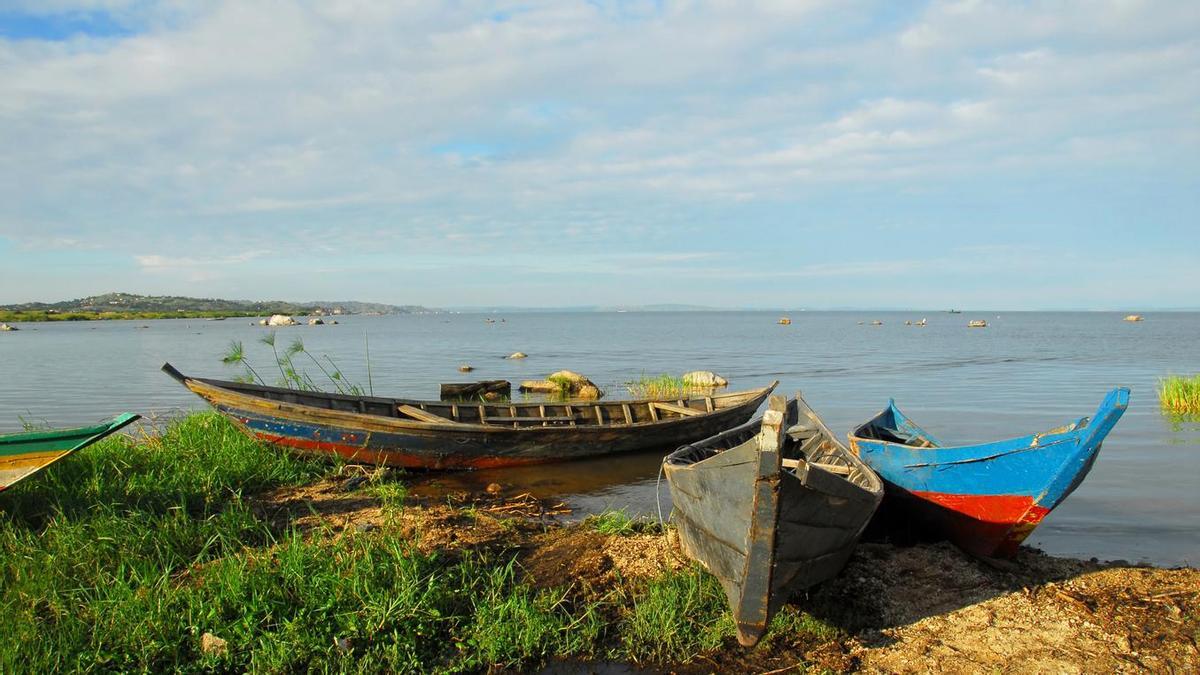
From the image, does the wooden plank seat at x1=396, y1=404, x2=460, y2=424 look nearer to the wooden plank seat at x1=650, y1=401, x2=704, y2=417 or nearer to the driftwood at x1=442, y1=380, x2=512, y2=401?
the wooden plank seat at x1=650, y1=401, x2=704, y2=417

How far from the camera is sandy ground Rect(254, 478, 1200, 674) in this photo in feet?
17.3

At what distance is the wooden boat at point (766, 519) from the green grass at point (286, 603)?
0.62 meters

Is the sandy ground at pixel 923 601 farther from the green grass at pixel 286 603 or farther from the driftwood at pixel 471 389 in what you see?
the driftwood at pixel 471 389

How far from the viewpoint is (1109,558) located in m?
8.12

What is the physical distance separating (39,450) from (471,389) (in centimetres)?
1449

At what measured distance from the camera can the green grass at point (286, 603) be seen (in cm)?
502

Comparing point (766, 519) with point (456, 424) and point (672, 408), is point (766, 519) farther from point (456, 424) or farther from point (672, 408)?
point (672, 408)

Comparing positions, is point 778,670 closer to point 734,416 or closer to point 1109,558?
point 1109,558

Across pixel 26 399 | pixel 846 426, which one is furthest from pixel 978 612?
pixel 26 399

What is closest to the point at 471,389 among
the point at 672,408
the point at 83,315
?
the point at 672,408

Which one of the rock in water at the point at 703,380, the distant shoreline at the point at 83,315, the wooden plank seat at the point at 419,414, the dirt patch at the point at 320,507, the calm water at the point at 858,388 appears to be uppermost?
the distant shoreline at the point at 83,315

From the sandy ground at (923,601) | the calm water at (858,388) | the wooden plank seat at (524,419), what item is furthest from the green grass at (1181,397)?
the wooden plank seat at (524,419)

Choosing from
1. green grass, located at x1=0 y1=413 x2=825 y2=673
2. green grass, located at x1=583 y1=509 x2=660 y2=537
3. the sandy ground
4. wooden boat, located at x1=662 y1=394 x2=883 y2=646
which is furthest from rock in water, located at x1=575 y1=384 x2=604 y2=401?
wooden boat, located at x1=662 y1=394 x2=883 y2=646

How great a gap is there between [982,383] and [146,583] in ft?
95.4
